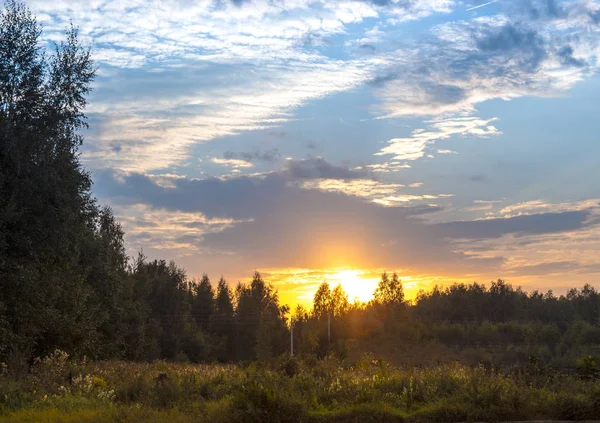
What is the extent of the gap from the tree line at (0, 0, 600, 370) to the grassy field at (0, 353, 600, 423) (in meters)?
6.57

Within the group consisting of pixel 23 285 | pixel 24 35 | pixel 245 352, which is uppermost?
pixel 24 35

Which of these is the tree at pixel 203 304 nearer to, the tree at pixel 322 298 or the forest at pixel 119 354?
the tree at pixel 322 298

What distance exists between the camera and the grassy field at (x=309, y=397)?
1269 cm

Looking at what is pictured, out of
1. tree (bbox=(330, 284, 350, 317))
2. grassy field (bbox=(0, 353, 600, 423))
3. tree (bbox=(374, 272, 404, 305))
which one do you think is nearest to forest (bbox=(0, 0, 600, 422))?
grassy field (bbox=(0, 353, 600, 423))

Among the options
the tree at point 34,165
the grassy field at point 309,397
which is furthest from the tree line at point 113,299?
the grassy field at point 309,397

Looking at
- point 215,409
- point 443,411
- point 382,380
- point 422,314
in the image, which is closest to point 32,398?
point 215,409

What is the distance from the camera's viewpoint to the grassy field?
12688mm

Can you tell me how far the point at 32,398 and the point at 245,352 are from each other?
198ft

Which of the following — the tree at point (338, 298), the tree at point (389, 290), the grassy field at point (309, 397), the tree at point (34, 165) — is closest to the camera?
the grassy field at point (309, 397)

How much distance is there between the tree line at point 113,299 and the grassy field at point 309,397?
657 cm

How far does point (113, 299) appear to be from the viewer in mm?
42000

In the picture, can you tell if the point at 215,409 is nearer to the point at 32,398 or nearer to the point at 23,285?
the point at 32,398

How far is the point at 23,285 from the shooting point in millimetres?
22781

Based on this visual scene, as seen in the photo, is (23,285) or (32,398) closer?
(32,398)
